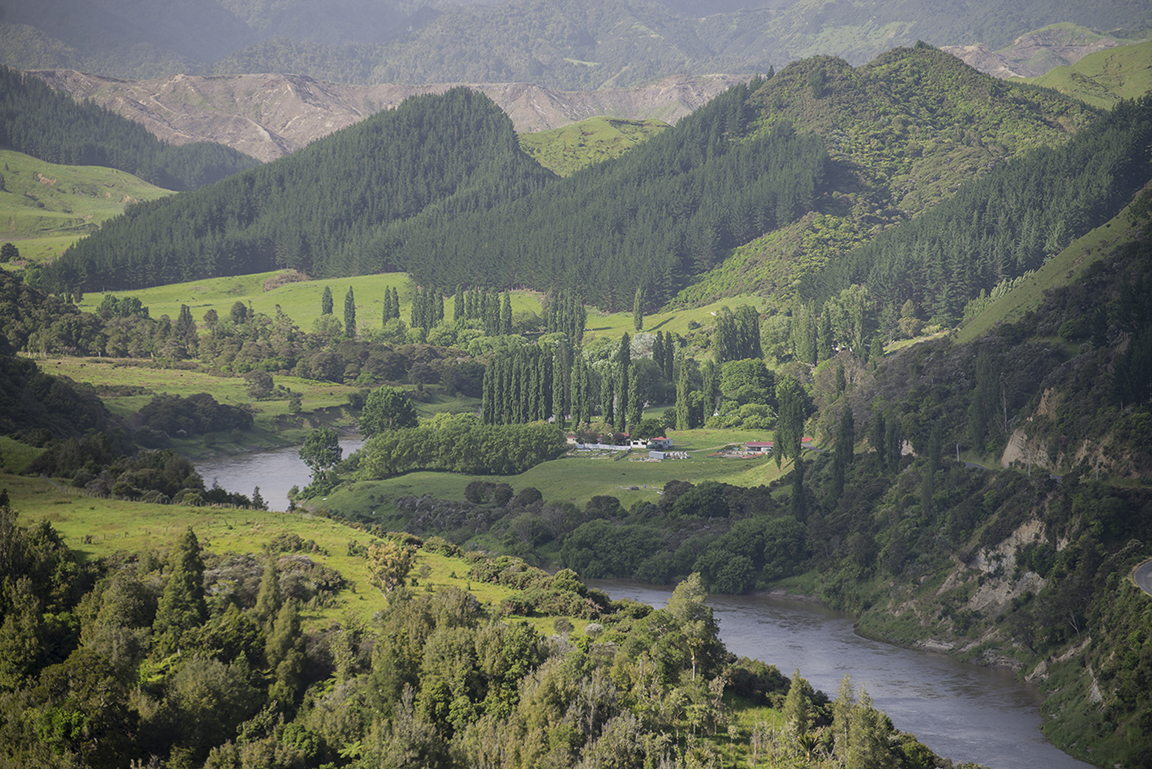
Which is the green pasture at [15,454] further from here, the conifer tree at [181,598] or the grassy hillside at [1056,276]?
the grassy hillside at [1056,276]

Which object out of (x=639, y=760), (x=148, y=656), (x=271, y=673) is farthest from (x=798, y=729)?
(x=148, y=656)

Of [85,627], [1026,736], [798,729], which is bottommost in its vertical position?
[1026,736]

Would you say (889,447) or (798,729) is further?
(889,447)

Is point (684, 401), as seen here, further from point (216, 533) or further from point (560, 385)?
point (216, 533)

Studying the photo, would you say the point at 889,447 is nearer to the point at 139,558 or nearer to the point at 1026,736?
the point at 1026,736

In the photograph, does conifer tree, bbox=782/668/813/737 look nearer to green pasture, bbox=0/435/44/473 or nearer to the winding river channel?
the winding river channel

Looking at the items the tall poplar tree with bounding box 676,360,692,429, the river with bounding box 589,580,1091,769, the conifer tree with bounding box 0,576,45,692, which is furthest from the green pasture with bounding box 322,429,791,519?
the conifer tree with bounding box 0,576,45,692

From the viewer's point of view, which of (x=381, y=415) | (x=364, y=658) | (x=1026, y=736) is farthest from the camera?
(x=381, y=415)
